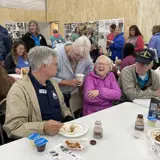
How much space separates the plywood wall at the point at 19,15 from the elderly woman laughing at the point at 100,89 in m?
6.89

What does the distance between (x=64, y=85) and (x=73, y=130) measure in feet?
2.97

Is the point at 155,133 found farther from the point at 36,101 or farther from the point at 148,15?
the point at 148,15

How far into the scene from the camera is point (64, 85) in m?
2.24

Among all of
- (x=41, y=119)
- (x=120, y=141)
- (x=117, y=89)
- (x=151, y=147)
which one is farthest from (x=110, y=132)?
(x=117, y=89)

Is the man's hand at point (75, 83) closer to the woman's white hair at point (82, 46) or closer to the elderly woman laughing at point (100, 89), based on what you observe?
the elderly woman laughing at point (100, 89)

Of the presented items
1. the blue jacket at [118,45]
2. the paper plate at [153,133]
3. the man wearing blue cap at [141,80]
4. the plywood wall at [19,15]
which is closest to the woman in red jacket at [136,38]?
the blue jacket at [118,45]

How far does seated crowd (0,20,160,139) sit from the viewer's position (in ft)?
4.66

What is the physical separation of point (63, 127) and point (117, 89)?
973 millimetres

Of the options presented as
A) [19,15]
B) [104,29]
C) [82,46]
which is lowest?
[82,46]

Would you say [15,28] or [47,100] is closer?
[47,100]

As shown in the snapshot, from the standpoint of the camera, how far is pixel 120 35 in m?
5.25

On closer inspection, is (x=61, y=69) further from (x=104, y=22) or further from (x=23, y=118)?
(x=104, y=22)

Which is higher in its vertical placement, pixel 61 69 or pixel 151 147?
pixel 61 69

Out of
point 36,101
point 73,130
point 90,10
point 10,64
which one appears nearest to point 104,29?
point 90,10
